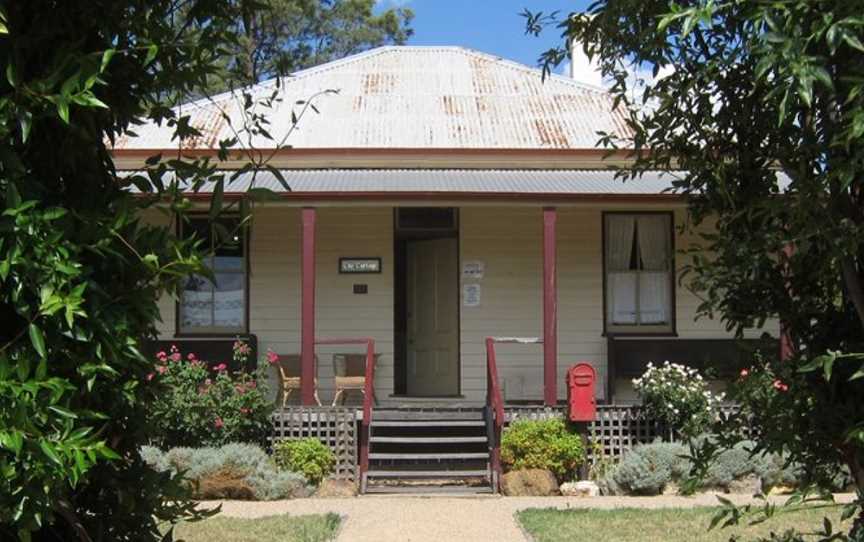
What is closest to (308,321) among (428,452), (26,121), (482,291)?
(428,452)

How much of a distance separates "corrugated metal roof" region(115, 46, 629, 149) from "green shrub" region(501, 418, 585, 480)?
182 inches

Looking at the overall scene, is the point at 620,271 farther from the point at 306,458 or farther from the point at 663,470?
the point at 306,458

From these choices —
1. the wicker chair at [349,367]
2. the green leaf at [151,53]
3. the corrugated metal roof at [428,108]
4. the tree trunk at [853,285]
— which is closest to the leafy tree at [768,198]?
the tree trunk at [853,285]

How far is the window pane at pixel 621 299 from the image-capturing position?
1390 cm

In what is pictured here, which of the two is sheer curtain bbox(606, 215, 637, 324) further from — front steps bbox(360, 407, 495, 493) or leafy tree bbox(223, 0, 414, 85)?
leafy tree bbox(223, 0, 414, 85)

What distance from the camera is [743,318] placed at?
3596mm

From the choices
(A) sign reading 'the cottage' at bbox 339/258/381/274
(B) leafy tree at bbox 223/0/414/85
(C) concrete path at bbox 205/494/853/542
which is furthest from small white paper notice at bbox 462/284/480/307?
(B) leafy tree at bbox 223/0/414/85

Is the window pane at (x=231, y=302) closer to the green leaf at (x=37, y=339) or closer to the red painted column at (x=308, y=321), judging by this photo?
the red painted column at (x=308, y=321)

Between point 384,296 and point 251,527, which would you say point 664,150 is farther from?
point 384,296

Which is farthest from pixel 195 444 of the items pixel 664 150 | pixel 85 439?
pixel 85 439

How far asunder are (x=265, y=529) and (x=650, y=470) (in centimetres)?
447

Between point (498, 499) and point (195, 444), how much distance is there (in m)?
3.56

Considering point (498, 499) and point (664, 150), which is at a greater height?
point (664, 150)

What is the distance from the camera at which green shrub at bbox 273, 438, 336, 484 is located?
36.0 feet
